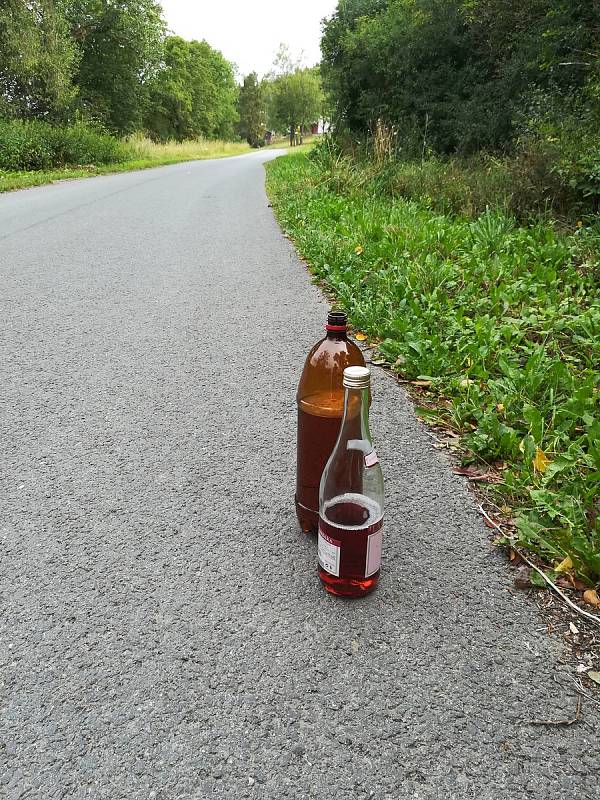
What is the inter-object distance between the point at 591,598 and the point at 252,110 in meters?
94.4

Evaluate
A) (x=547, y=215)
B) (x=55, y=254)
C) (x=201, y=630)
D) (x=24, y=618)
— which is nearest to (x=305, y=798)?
(x=201, y=630)

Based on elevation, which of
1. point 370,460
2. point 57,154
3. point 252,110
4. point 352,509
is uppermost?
point 252,110

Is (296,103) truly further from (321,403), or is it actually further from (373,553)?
(373,553)

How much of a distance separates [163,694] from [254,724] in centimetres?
25

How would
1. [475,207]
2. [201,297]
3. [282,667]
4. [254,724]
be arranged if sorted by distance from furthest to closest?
[475,207], [201,297], [282,667], [254,724]

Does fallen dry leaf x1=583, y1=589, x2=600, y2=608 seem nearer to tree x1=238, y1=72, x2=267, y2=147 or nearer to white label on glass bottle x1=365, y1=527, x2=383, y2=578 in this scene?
white label on glass bottle x1=365, y1=527, x2=383, y2=578

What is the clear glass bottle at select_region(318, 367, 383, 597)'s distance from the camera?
174 cm

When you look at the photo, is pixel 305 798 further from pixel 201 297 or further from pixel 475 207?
pixel 475 207

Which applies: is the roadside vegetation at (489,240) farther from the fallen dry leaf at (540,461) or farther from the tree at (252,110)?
the tree at (252,110)

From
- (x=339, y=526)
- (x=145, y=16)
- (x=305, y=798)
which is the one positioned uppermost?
(x=145, y=16)

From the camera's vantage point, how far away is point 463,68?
13.9 m

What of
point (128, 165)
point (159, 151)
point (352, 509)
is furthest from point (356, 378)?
point (159, 151)

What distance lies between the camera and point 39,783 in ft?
4.19

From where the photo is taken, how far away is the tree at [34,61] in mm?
21797
